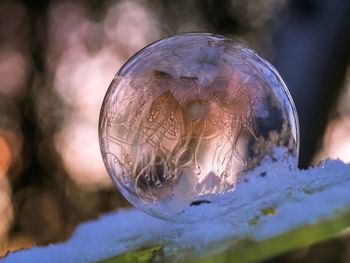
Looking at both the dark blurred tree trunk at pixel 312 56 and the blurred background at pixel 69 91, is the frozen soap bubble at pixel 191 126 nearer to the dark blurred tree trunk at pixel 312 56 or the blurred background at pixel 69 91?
the dark blurred tree trunk at pixel 312 56

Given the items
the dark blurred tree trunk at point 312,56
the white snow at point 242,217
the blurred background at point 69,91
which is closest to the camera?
the white snow at point 242,217

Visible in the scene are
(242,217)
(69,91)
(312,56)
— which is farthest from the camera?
(69,91)

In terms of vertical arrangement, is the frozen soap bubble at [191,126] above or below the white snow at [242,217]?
above

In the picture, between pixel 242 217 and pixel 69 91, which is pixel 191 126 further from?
pixel 69 91

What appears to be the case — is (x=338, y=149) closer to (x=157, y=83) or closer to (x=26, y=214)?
(x=26, y=214)

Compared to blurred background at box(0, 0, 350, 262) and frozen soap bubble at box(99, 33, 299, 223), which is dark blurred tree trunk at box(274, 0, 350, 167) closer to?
frozen soap bubble at box(99, 33, 299, 223)

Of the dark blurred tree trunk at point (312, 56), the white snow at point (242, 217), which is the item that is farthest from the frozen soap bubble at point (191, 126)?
the dark blurred tree trunk at point (312, 56)

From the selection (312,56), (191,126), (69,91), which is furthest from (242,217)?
(69,91)
